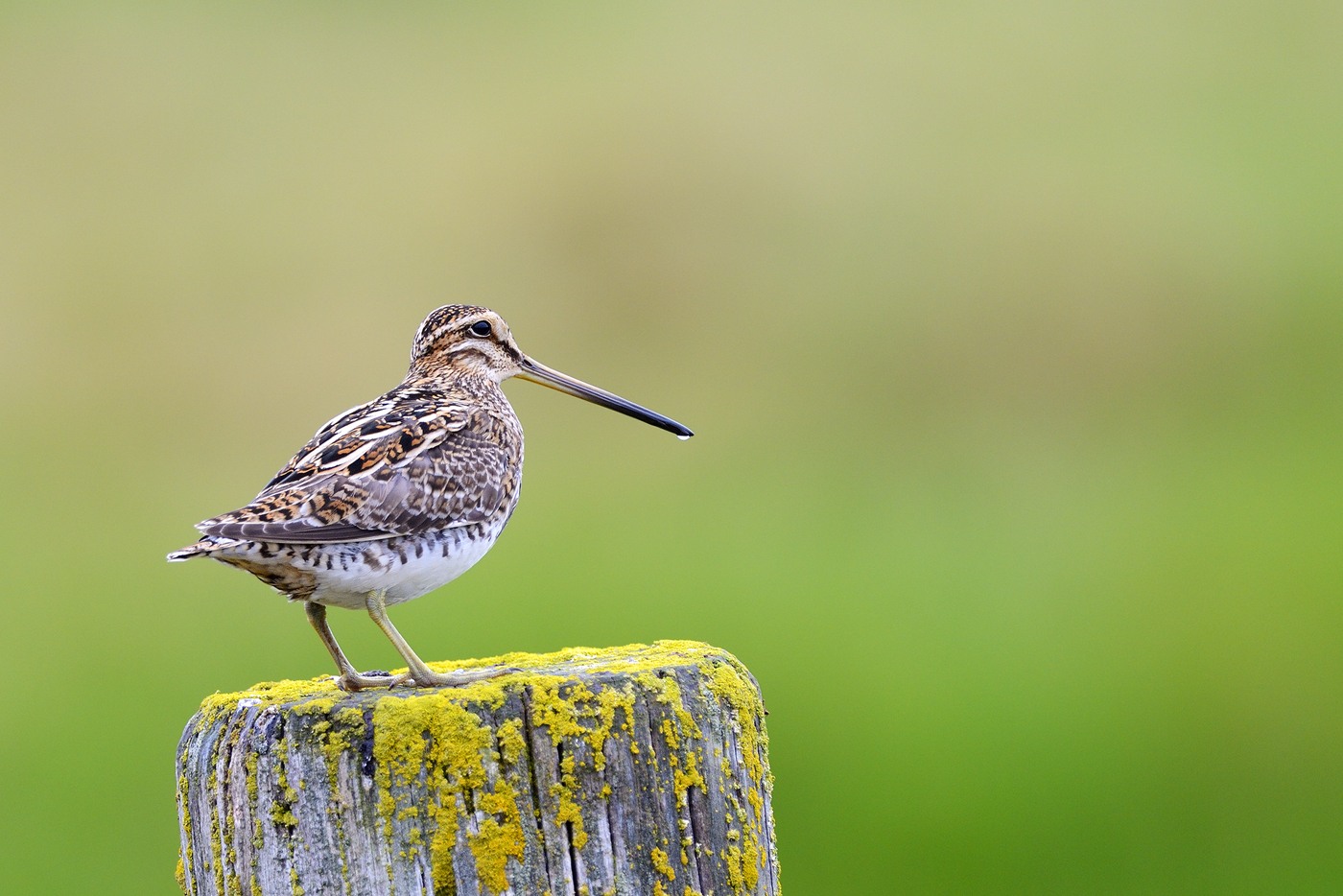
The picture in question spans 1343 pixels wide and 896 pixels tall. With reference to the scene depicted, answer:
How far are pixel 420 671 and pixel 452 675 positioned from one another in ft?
0.50

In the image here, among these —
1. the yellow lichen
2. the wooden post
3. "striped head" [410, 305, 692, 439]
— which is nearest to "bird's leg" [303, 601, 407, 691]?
the wooden post

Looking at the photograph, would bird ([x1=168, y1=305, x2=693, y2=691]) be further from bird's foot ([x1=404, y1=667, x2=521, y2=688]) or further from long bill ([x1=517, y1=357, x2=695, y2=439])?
long bill ([x1=517, y1=357, x2=695, y2=439])

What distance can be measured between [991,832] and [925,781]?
2.84 feet

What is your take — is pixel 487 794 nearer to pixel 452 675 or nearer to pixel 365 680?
pixel 452 675

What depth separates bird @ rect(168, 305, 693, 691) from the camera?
4.63 m

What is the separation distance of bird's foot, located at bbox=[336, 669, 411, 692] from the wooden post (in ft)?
2.11

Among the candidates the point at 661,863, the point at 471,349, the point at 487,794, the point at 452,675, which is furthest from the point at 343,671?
the point at 471,349

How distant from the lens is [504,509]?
5.34 meters

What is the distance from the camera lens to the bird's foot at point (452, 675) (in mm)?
4371

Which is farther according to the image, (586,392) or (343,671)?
(586,392)

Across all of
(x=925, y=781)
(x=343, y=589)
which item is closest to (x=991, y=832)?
(x=925, y=781)

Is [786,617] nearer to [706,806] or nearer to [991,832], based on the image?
[991,832]

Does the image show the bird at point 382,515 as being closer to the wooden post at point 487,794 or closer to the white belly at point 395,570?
the white belly at point 395,570

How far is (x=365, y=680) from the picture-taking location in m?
4.73
